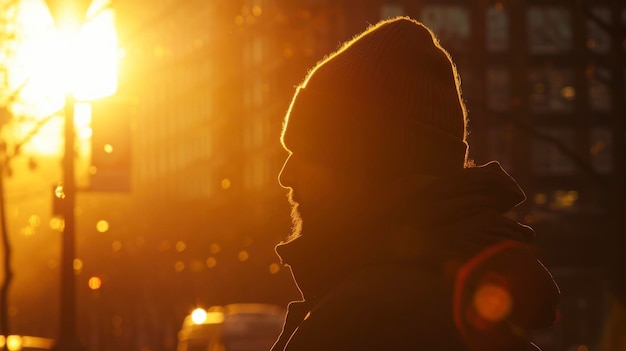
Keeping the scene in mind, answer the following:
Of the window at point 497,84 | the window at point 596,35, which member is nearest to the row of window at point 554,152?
the window at point 497,84

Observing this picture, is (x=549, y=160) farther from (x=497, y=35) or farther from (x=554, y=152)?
(x=497, y=35)

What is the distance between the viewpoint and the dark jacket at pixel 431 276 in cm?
196

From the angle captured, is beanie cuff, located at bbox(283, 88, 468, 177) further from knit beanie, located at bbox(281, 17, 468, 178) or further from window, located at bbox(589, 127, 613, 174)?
window, located at bbox(589, 127, 613, 174)

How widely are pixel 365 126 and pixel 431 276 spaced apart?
303 millimetres

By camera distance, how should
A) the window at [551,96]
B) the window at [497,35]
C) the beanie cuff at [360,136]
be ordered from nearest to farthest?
the beanie cuff at [360,136], the window at [551,96], the window at [497,35]

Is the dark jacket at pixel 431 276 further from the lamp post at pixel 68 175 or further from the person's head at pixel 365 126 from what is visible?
the lamp post at pixel 68 175

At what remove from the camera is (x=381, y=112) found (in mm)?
2232

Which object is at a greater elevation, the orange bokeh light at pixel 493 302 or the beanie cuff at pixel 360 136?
the beanie cuff at pixel 360 136

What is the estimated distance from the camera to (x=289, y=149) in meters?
2.32

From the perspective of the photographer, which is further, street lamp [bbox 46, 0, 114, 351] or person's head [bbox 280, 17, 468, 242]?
street lamp [bbox 46, 0, 114, 351]

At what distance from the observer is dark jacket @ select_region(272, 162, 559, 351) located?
196 centimetres

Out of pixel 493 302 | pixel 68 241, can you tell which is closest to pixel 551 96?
pixel 68 241

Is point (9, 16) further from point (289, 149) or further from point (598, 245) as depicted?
point (598, 245)

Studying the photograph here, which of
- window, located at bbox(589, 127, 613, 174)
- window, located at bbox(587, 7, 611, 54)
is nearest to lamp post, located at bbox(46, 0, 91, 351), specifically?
window, located at bbox(587, 7, 611, 54)
